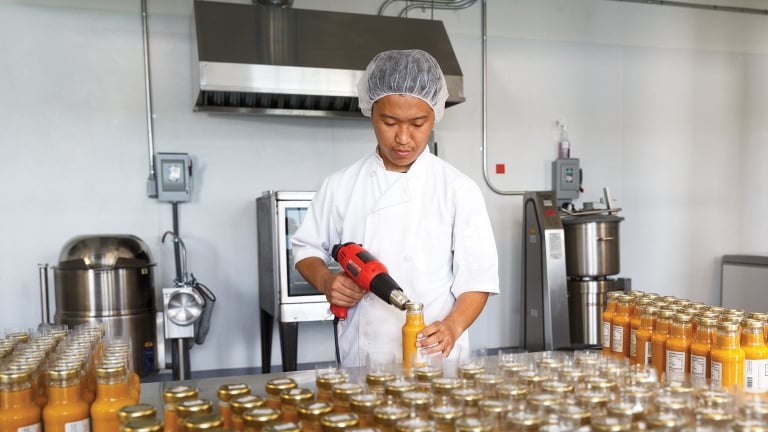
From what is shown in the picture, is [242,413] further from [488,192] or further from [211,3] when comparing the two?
[488,192]

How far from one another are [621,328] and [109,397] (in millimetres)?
1097

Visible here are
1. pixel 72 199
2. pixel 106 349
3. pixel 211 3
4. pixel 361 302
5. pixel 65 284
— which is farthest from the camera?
pixel 72 199

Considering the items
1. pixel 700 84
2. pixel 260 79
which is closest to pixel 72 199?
pixel 260 79

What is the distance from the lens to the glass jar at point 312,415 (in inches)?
29.8

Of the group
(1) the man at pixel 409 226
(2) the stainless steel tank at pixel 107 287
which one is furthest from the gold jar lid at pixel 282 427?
(2) the stainless steel tank at pixel 107 287

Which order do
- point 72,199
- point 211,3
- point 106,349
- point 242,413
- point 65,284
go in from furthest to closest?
1. point 72,199
2. point 211,3
3. point 65,284
4. point 106,349
5. point 242,413

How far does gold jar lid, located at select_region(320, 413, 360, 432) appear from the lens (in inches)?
28.4

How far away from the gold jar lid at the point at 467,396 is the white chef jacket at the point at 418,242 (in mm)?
695

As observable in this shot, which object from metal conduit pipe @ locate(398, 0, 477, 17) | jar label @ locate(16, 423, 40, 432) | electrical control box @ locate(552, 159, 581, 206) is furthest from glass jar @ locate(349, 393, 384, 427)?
electrical control box @ locate(552, 159, 581, 206)

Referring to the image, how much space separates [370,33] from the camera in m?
3.20

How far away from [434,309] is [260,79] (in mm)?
1753

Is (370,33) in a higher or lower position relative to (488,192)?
higher

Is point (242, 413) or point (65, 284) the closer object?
point (242, 413)

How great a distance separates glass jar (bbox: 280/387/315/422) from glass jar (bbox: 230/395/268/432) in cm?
3
